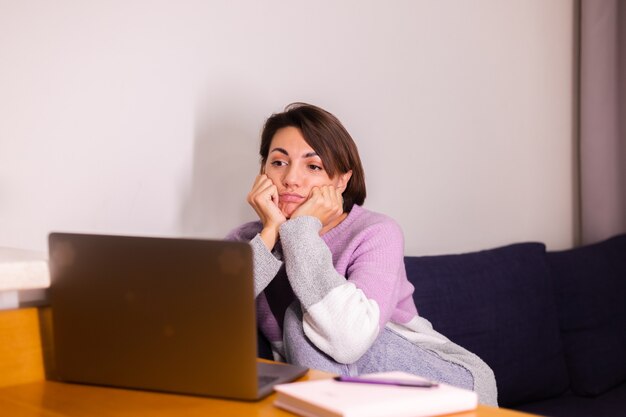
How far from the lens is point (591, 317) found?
269 cm

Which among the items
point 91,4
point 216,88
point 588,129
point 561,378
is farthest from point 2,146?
point 588,129

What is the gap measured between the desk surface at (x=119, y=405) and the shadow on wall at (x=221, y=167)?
3.00ft

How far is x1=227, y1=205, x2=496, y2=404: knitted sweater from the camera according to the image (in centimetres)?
163

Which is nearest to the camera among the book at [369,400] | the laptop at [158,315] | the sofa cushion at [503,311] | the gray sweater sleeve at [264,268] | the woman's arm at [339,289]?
the book at [369,400]

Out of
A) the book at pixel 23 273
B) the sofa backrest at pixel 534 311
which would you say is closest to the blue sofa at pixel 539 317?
the sofa backrest at pixel 534 311

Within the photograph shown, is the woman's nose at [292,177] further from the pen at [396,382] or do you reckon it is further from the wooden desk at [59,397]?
the pen at [396,382]

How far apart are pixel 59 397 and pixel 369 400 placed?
0.44m

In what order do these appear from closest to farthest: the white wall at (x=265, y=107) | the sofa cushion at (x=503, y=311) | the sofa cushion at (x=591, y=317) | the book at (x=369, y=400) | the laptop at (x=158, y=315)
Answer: the book at (x=369, y=400)
the laptop at (x=158, y=315)
the white wall at (x=265, y=107)
the sofa cushion at (x=503, y=311)
the sofa cushion at (x=591, y=317)

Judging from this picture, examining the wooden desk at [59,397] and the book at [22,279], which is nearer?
the wooden desk at [59,397]

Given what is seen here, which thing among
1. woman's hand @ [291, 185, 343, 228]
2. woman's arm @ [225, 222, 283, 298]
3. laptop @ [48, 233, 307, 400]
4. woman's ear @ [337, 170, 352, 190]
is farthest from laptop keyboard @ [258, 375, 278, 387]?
woman's ear @ [337, 170, 352, 190]

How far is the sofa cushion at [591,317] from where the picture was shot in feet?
8.57

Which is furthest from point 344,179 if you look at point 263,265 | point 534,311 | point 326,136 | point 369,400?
point 369,400

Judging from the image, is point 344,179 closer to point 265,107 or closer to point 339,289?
point 265,107

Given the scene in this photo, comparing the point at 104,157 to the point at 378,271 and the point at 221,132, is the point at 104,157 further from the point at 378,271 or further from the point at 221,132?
the point at 378,271
